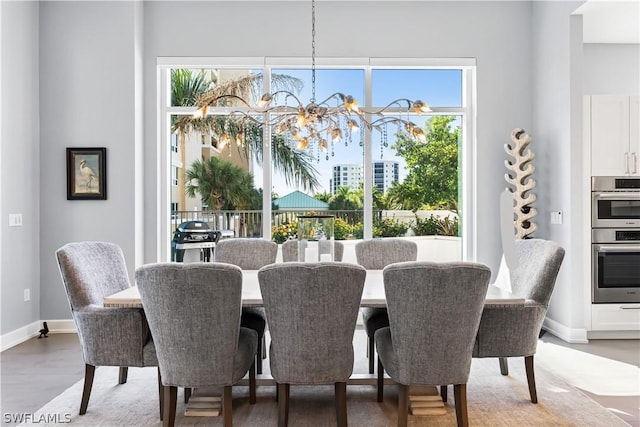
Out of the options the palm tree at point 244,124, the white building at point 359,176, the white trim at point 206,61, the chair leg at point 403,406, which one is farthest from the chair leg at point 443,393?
the white trim at point 206,61

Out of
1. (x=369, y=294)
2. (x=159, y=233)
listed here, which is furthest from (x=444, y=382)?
(x=159, y=233)

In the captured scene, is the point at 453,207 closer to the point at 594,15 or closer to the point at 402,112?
the point at 402,112

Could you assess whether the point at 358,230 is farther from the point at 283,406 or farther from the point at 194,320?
the point at 194,320

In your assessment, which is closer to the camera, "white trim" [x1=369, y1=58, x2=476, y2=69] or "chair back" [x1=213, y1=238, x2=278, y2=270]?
"chair back" [x1=213, y1=238, x2=278, y2=270]

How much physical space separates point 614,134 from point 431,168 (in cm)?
164

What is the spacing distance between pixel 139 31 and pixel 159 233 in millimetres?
1967

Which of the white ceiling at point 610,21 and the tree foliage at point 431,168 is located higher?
the white ceiling at point 610,21

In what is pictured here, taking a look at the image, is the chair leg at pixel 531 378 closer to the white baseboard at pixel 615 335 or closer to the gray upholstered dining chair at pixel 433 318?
the gray upholstered dining chair at pixel 433 318

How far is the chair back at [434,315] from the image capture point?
2189 mm

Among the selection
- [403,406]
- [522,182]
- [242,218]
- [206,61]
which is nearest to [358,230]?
[242,218]

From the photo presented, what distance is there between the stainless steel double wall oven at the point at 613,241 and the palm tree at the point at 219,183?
3188 millimetres

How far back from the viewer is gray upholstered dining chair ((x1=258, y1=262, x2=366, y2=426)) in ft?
7.22

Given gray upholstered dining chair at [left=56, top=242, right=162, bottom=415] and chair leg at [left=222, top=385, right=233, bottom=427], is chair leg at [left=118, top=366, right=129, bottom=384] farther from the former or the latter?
chair leg at [left=222, top=385, right=233, bottom=427]
